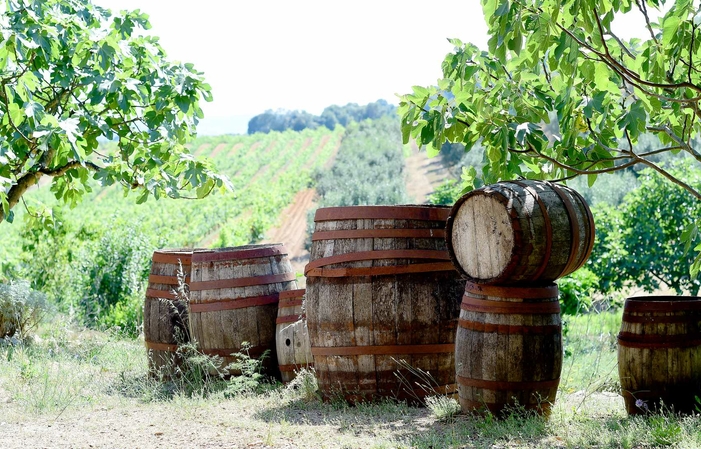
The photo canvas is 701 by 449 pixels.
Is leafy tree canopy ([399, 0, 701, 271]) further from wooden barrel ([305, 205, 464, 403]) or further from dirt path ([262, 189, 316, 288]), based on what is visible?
dirt path ([262, 189, 316, 288])

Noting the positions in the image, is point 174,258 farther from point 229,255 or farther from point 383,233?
point 383,233

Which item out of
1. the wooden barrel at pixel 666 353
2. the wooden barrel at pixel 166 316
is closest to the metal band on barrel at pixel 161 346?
the wooden barrel at pixel 166 316

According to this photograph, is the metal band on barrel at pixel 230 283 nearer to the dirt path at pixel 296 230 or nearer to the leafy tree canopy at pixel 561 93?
the leafy tree canopy at pixel 561 93

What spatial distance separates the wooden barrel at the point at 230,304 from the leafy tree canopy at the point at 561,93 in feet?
5.65

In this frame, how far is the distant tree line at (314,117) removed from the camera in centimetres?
8656

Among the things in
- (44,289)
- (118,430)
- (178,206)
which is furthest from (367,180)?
(118,430)

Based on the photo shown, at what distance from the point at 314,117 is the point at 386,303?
85779mm

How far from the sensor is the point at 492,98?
4383mm

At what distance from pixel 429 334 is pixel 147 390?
2.05 meters

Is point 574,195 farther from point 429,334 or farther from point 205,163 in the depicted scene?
point 205,163

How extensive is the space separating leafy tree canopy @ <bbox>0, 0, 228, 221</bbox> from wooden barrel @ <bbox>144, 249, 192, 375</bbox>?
0.55 metres

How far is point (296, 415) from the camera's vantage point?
4496 mm

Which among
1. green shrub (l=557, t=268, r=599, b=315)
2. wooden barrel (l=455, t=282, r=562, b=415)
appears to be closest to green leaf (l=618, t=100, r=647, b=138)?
wooden barrel (l=455, t=282, r=562, b=415)

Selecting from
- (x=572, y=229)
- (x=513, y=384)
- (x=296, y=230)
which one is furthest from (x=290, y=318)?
(x=296, y=230)
